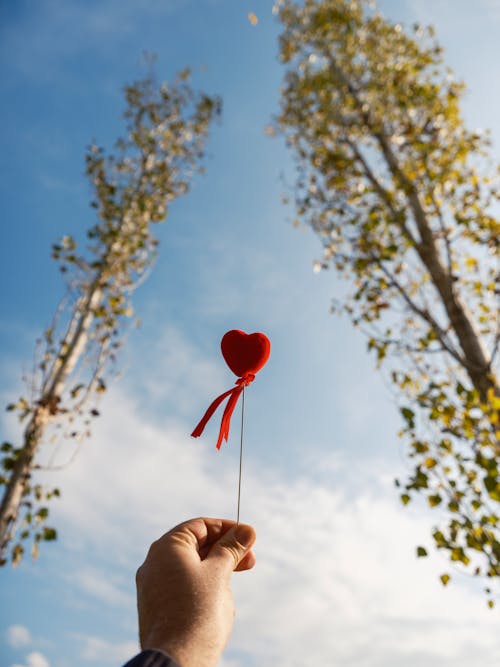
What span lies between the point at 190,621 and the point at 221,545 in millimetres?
346

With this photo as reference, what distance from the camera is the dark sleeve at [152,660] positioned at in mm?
1164

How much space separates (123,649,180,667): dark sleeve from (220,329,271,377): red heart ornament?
1.13m

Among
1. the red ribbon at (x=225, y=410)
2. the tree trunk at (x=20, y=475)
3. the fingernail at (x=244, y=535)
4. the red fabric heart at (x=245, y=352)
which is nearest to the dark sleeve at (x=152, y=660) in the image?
the fingernail at (x=244, y=535)

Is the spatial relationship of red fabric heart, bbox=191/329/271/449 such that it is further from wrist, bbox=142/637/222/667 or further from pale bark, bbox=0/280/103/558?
pale bark, bbox=0/280/103/558

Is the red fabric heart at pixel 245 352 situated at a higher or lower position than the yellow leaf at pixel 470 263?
lower

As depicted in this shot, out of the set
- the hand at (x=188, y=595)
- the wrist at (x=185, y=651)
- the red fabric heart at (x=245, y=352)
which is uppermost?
the red fabric heart at (x=245, y=352)

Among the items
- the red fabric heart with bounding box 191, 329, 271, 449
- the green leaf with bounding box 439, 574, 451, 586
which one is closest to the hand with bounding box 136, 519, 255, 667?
the red fabric heart with bounding box 191, 329, 271, 449

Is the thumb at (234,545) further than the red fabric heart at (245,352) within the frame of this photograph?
No

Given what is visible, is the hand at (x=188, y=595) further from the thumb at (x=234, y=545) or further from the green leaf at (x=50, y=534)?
the green leaf at (x=50, y=534)

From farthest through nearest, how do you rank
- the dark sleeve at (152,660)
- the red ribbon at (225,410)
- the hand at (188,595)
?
the red ribbon at (225,410)
the hand at (188,595)
the dark sleeve at (152,660)

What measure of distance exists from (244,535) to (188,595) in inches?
14.9

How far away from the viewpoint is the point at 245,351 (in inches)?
83.0

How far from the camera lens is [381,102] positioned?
7.94 meters

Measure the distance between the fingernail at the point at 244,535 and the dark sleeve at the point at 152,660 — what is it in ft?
1.84
